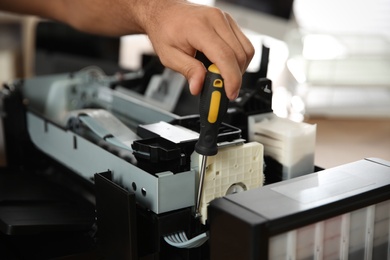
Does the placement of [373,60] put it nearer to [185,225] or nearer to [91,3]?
[91,3]

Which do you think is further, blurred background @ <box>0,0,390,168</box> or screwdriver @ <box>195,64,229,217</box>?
blurred background @ <box>0,0,390,168</box>

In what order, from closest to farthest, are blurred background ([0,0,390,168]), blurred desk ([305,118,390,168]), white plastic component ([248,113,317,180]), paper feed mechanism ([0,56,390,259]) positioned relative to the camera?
paper feed mechanism ([0,56,390,259]) → white plastic component ([248,113,317,180]) → blurred desk ([305,118,390,168]) → blurred background ([0,0,390,168])

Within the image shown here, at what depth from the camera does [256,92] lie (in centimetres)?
82

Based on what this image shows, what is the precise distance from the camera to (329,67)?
4.44 ft

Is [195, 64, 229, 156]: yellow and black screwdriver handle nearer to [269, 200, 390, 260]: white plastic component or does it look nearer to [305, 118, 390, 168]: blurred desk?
[269, 200, 390, 260]: white plastic component

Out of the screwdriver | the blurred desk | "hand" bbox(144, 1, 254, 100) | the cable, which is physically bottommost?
the blurred desk

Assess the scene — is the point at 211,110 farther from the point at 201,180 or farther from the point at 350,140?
the point at 350,140

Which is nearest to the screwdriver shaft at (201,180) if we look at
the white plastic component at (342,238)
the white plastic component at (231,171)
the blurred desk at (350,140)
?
the white plastic component at (231,171)

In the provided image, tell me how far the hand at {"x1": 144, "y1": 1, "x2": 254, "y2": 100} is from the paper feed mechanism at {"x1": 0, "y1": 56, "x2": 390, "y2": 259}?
3.4 inches

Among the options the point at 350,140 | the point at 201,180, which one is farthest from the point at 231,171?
the point at 350,140

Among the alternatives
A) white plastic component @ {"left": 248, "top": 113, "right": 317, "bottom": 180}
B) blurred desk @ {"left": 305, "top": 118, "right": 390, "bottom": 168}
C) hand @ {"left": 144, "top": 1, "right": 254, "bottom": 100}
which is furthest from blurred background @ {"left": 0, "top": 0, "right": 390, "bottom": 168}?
hand @ {"left": 144, "top": 1, "right": 254, "bottom": 100}

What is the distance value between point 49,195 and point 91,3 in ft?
1.21

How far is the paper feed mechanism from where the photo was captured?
0.58 metres

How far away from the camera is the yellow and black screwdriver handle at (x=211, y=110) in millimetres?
623
